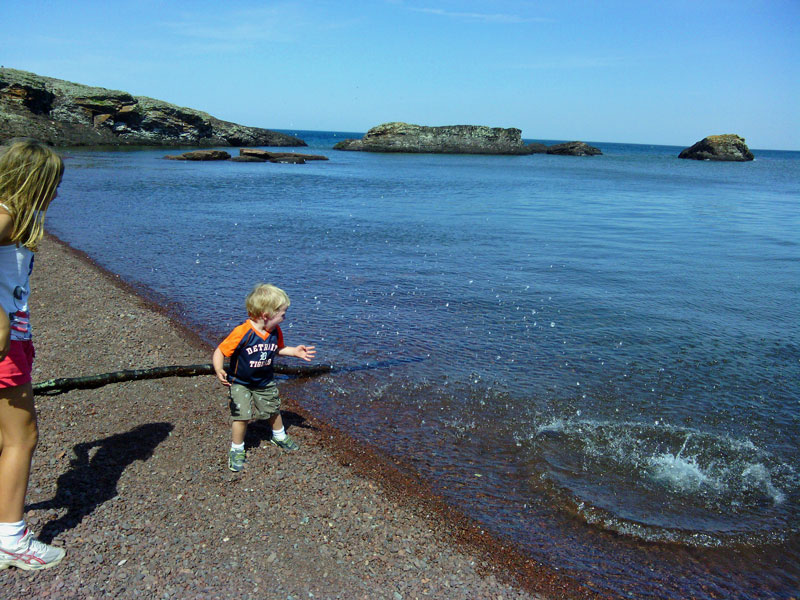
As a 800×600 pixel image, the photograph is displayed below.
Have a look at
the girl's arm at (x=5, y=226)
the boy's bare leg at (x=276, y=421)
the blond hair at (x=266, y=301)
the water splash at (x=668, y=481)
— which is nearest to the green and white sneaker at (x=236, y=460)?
the boy's bare leg at (x=276, y=421)

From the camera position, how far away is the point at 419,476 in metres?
6.00

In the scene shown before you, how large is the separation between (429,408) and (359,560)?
10.8 feet

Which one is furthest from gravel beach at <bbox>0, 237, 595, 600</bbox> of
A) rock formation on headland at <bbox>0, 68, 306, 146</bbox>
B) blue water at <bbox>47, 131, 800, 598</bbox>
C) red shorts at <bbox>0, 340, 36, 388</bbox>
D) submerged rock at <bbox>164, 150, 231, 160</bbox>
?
rock formation on headland at <bbox>0, 68, 306, 146</bbox>

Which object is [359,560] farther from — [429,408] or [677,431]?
[677,431]

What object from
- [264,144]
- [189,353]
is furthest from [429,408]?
[264,144]

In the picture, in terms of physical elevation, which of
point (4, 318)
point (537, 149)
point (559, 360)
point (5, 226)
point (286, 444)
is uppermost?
point (537, 149)

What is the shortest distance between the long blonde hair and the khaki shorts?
2.31 metres

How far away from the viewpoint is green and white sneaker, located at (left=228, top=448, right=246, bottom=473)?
544 centimetres

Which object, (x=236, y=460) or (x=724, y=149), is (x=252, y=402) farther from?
(x=724, y=149)

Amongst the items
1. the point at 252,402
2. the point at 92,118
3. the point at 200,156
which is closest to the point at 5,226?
the point at 252,402

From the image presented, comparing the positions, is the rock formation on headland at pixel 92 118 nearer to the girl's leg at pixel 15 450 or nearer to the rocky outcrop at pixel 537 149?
the girl's leg at pixel 15 450

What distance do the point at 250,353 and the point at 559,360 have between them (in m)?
5.59

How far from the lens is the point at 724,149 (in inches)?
4205

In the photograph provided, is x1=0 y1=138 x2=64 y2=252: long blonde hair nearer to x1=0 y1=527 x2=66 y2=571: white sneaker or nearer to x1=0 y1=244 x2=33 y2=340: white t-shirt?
x1=0 y1=244 x2=33 y2=340: white t-shirt
